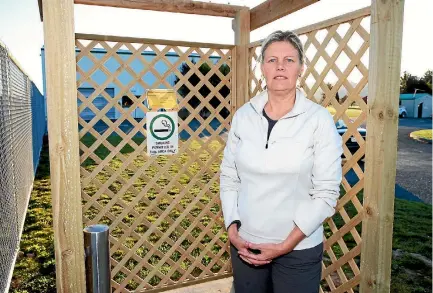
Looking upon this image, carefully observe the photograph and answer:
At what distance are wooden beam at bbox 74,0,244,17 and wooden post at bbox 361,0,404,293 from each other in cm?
131

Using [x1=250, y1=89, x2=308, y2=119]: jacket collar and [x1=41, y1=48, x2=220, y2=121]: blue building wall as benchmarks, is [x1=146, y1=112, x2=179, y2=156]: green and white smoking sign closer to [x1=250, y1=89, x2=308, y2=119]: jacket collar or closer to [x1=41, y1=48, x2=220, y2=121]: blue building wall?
[x1=41, y1=48, x2=220, y2=121]: blue building wall

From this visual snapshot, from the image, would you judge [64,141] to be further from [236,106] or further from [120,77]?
[120,77]

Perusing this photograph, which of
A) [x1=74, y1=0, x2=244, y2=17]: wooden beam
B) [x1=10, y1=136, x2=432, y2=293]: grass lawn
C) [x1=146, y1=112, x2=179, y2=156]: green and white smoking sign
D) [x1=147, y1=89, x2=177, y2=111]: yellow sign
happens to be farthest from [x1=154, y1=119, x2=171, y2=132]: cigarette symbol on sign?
[x1=74, y1=0, x2=244, y2=17]: wooden beam

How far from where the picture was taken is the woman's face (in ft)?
4.59

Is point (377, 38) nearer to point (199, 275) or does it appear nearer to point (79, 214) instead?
point (79, 214)

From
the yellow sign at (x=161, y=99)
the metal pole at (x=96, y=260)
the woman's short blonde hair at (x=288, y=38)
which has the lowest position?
the metal pole at (x=96, y=260)

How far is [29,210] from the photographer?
4461mm

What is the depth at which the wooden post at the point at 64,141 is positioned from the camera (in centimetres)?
99

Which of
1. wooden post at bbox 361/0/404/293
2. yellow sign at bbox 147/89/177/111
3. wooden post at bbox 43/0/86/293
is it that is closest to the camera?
wooden post at bbox 43/0/86/293

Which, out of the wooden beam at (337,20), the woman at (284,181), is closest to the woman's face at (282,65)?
the woman at (284,181)

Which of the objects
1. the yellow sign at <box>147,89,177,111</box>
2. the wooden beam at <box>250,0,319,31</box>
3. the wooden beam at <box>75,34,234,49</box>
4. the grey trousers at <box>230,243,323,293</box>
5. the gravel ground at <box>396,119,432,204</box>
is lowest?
the gravel ground at <box>396,119,432,204</box>

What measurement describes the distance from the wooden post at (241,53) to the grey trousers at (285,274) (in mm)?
A: 1528

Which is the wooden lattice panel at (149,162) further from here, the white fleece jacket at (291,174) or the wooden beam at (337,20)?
the white fleece jacket at (291,174)

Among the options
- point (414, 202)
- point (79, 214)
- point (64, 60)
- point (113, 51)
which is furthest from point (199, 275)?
point (414, 202)
